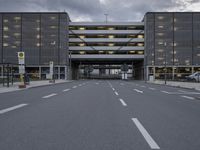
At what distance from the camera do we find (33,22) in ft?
215

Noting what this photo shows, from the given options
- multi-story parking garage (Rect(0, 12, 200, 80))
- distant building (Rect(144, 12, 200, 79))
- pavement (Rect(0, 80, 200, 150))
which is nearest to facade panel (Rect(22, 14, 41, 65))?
multi-story parking garage (Rect(0, 12, 200, 80))

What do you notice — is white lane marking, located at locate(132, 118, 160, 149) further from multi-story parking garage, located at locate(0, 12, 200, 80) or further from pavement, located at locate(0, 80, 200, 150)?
multi-story parking garage, located at locate(0, 12, 200, 80)

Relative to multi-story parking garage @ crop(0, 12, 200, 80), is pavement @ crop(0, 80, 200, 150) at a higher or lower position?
lower

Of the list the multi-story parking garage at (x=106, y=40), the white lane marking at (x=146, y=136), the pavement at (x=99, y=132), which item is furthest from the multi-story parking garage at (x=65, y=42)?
the white lane marking at (x=146, y=136)

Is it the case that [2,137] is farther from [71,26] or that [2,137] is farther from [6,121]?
[71,26]

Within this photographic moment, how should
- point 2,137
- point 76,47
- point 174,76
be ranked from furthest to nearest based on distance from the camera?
point 76,47
point 174,76
point 2,137

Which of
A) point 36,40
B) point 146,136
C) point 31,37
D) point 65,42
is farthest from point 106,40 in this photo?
point 146,136

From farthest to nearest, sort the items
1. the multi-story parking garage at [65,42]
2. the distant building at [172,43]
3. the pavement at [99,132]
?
the distant building at [172,43], the multi-story parking garage at [65,42], the pavement at [99,132]

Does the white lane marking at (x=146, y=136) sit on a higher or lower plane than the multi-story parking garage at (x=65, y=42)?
lower

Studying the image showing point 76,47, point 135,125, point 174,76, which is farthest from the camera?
point 76,47

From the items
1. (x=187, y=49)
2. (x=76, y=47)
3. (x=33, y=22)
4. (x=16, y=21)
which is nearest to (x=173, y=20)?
(x=187, y=49)

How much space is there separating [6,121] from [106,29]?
66.5 m

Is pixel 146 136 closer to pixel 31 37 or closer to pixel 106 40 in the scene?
pixel 31 37

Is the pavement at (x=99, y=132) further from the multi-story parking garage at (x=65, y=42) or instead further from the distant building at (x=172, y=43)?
the distant building at (x=172, y=43)
